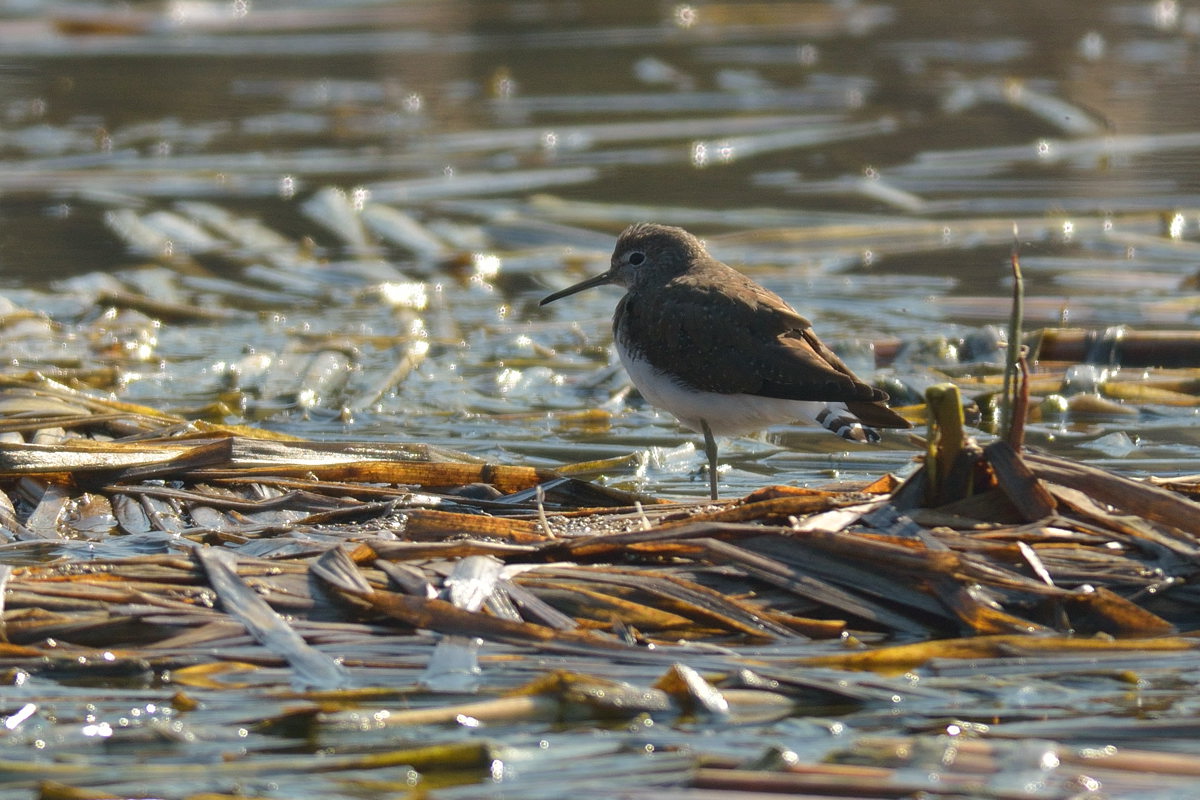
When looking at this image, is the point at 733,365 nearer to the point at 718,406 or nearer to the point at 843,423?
the point at 718,406

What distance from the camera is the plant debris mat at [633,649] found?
3.22m

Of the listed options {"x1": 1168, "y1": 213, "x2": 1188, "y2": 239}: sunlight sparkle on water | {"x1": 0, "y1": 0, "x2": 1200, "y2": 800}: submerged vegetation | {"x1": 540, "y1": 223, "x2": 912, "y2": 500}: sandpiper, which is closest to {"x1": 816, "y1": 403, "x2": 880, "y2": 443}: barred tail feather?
{"x1": 540, "y1": 223, "x2": 912, "y2": 500}: sandpiper

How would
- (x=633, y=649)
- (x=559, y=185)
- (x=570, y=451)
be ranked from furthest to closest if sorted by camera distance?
(x=559, y=185)
(x=570, y=451)
(x=633, y=649)

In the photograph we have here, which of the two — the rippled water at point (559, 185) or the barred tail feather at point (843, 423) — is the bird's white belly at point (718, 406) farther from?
the rippled water at point (559, 185)

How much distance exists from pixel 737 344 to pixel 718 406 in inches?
8.7

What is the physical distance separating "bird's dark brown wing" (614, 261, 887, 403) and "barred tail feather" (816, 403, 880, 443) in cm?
6

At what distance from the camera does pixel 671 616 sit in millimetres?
3939

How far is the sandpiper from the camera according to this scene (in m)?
5.25

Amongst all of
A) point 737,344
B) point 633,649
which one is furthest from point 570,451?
point 633,649

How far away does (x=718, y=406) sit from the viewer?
18.1 ft

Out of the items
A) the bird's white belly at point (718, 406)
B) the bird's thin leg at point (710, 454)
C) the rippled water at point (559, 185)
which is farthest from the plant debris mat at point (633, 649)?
the rippled water at point (559, 185)

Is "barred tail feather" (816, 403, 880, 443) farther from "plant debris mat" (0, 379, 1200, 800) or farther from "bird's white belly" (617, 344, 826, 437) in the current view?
"plant debris mat" (0, 379, 1200, 800)

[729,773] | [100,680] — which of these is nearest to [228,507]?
[100,680]

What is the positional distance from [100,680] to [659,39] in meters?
13.6
